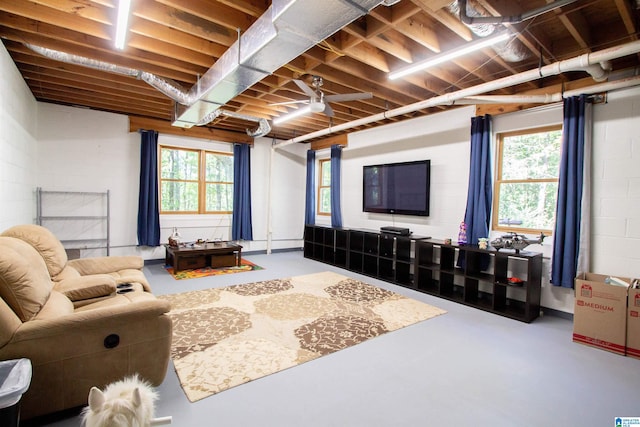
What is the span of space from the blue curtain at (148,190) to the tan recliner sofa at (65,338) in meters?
3.78

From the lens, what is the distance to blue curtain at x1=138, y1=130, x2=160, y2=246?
19.5 ft

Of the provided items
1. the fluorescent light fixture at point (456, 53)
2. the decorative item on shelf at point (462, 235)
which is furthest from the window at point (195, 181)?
the decorative item on shelf at point (462, 235)

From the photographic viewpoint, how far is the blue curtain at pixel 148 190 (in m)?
5.95

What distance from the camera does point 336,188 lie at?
6992 millimetres

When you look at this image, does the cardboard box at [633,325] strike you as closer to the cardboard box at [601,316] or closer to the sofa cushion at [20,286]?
the cardboard box at [601,316]

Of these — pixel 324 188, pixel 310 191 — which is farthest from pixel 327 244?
pixel 324 188

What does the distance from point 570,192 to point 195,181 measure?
6441mm

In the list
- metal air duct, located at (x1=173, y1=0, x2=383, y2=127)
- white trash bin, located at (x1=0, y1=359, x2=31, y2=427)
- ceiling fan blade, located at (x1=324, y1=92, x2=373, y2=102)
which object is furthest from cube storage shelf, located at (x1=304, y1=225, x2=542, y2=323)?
white trash bin, located at (x1=0, y1=359, x2=31, y2=427)

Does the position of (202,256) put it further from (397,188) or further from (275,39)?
(275,39)

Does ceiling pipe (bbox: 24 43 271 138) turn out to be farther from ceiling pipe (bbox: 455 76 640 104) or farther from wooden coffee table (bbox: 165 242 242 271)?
ceiling pipe (bbox: 455 76 640 104)

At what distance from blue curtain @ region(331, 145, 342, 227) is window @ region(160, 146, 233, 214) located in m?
Result: 2.36

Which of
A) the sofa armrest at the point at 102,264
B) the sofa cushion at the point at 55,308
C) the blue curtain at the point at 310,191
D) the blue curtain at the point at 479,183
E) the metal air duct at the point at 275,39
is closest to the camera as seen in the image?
the sofa cushion at the point at 55,308

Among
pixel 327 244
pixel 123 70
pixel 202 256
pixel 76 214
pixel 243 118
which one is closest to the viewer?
pixel 123 70

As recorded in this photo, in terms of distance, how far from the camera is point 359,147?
6.68 metres
